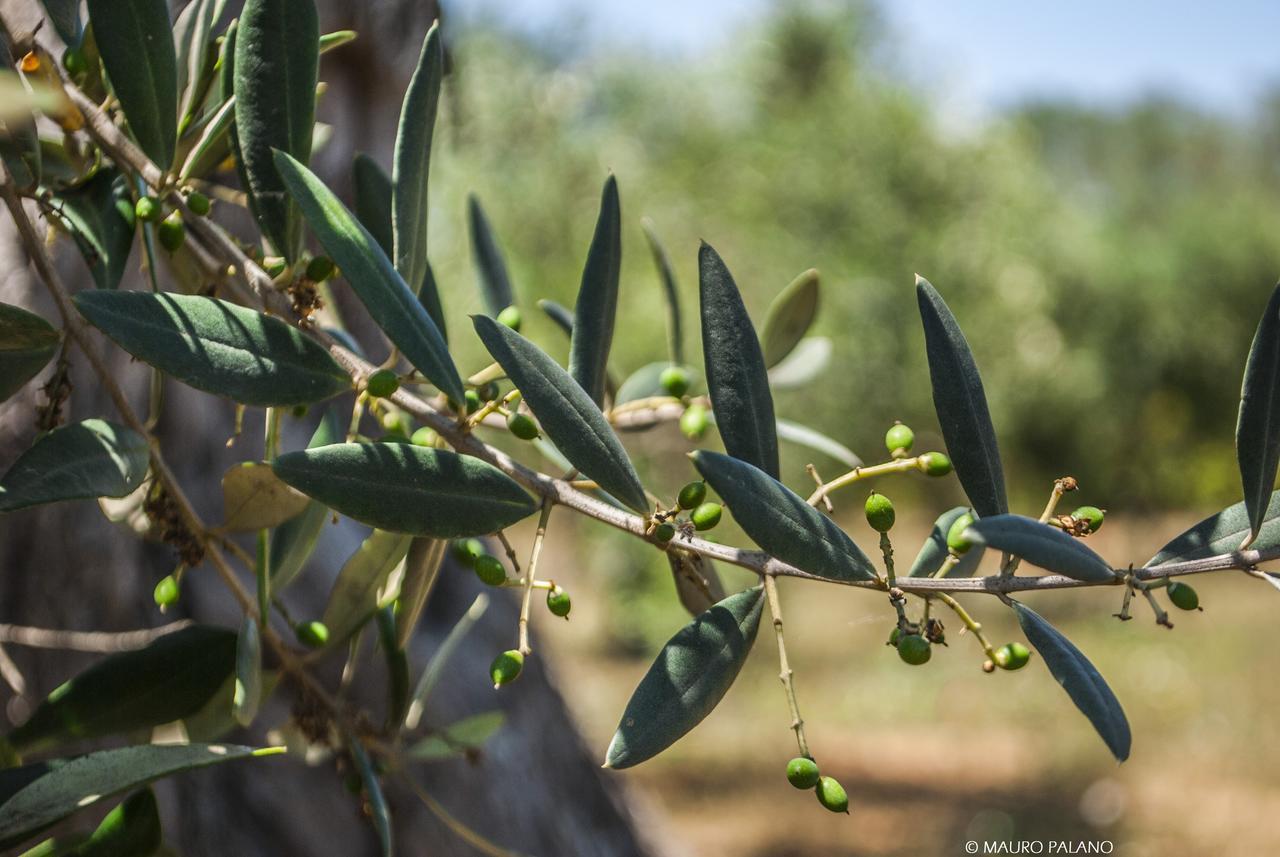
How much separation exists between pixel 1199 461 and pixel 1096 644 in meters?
3.57

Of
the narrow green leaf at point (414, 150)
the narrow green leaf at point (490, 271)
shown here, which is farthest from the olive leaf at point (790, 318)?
the narrow green leaf at point (414, 150)

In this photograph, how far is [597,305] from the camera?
0.48 m

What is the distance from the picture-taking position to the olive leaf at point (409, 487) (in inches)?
14.2

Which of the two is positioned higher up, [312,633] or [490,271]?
[490,271]

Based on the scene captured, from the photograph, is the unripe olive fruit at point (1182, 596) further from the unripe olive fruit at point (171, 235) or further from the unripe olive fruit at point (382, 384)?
the unripe olive fruit at point (171, 235)

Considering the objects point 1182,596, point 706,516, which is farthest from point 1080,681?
point 706,516

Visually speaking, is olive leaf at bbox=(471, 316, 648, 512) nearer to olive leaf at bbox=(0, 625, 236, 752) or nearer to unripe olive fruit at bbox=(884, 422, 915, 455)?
unripe olive fruit at bbox=(884, 422, 915, 455)

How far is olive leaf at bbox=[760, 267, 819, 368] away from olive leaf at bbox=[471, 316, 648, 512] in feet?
0.98

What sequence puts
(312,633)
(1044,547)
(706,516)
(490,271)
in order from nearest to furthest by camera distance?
(1044,547), (706,516), (312,633), (490,271)

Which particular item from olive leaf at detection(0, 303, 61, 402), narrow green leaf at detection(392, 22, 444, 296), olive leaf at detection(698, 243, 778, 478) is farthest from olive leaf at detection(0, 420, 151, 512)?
olive leaf at detection(698, 243, 778, 478)

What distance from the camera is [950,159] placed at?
6938mm

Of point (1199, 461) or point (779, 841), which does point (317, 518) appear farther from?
point (1199, 461)

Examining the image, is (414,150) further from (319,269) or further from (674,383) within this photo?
(674,383)

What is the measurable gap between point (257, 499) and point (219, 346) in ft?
0.40
